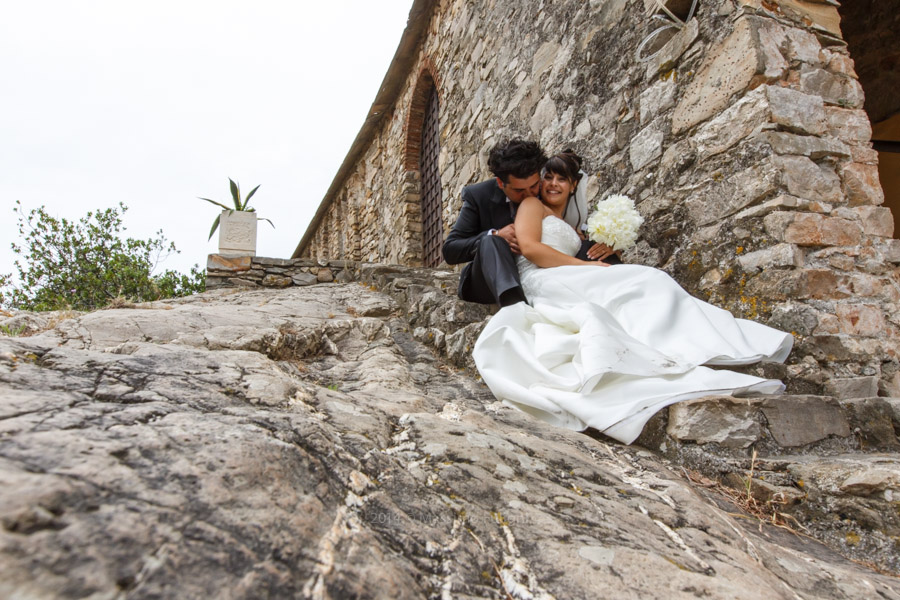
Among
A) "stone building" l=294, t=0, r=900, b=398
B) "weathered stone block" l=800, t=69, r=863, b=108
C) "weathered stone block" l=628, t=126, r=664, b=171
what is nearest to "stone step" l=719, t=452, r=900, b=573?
"stone building" l=294, t=0, r=900, b=398

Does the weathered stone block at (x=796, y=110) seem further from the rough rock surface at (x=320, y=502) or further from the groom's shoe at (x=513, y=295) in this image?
the rough rock surface at (x=320, y=502)

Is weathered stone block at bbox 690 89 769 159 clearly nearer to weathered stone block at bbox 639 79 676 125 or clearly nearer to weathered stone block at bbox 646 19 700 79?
weathered stone block at bbox 639 79 676 125

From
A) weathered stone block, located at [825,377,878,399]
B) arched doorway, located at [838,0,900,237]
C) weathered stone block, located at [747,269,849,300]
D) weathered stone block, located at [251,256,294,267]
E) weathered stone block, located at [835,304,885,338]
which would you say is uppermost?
arched doorway, located at [838,0,900,237]

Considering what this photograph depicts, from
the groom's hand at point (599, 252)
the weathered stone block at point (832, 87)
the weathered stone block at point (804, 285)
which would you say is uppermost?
the weathered stone block at point (832, 87)

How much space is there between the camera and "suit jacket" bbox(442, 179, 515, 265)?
3.48 m

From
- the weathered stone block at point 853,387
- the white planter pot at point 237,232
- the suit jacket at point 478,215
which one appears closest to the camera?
the weathered stone block at point 853,387

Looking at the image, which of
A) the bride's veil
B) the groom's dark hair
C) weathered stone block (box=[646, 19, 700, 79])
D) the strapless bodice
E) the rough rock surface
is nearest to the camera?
the rough rock surface

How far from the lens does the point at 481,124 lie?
543 cm

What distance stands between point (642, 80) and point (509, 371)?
1.99 meters

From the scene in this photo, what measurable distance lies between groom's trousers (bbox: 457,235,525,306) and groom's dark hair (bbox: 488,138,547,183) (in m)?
0.43

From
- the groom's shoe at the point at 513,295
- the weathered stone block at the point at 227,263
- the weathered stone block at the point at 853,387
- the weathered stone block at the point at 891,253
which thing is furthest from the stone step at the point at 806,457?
the weathered stone block at the point at 227,263


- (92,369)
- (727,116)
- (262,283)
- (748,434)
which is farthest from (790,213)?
(262,283)

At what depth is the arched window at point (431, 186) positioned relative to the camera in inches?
285

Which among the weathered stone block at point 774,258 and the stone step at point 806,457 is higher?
the weathered stone block at point 774,258
